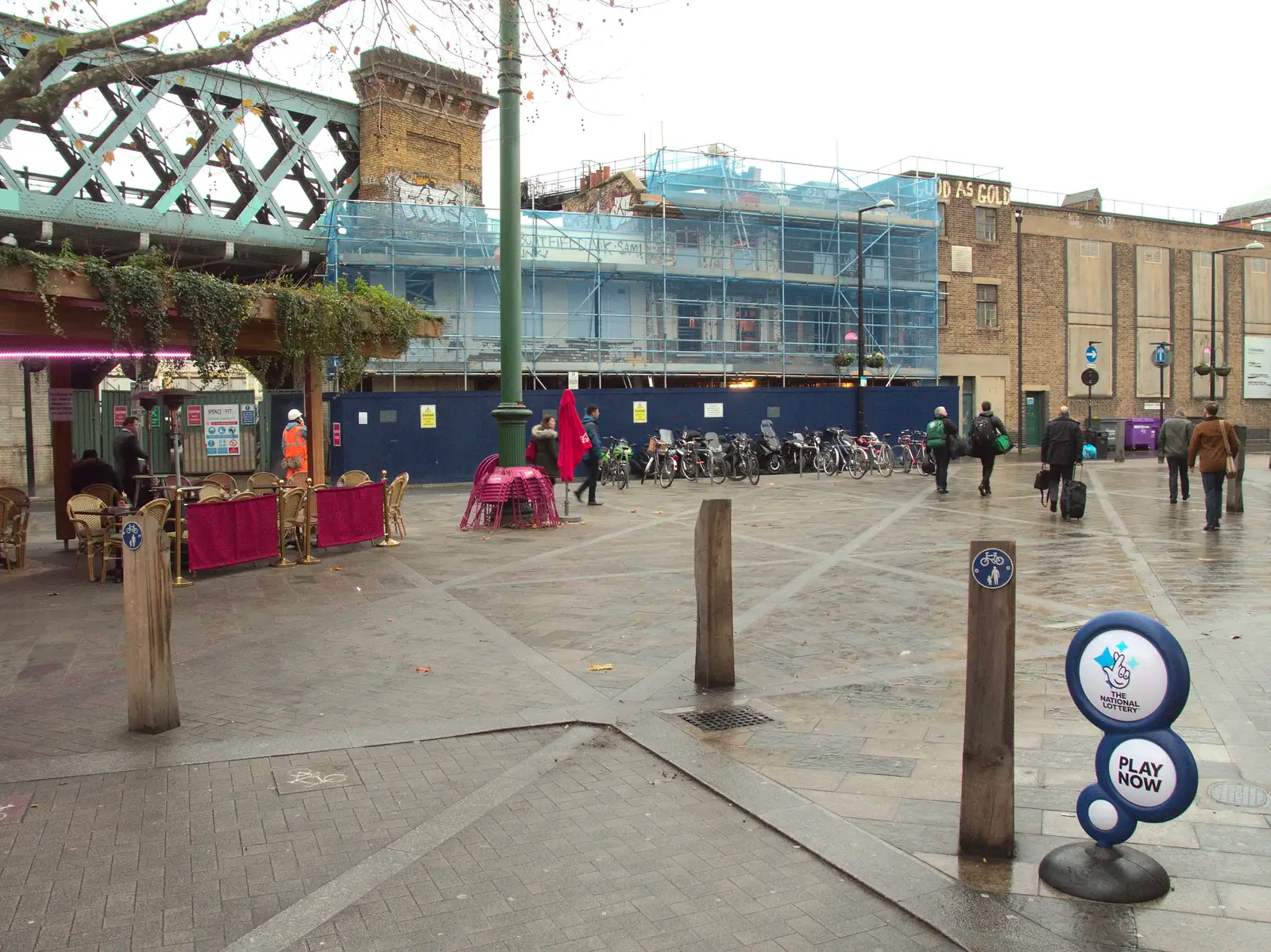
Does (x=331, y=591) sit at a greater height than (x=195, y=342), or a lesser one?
lesser

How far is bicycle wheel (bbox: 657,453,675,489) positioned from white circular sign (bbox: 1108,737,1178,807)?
746 inches

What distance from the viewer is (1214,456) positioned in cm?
1299

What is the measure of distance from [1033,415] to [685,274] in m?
18.8

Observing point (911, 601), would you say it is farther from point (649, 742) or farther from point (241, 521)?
point (241, 521)

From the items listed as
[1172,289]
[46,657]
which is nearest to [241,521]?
[46,657]

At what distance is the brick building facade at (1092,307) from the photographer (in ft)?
131

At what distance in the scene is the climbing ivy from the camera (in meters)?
10.0

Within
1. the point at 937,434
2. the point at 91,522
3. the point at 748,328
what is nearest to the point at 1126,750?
the point at 91,522

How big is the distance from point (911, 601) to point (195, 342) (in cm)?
809

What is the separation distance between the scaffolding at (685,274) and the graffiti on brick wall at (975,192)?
3.14 metres

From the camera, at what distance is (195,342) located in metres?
11.1

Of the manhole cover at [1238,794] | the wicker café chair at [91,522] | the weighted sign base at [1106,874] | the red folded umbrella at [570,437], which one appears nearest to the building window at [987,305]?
the red folded umbrella at [570,437]

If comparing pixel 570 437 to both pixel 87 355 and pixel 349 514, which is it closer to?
pixel 349 514

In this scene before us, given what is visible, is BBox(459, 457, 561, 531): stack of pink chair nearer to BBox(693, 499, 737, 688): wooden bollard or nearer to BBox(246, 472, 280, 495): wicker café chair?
BBox(246, 472, 280, 495): wicker café chair
